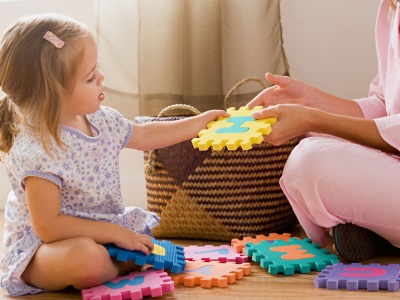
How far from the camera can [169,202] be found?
175 centimetres

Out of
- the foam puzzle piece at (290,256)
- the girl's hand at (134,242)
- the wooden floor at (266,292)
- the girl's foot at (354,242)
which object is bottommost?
the wooden floor at (266,292)

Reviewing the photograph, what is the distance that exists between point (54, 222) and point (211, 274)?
321mm

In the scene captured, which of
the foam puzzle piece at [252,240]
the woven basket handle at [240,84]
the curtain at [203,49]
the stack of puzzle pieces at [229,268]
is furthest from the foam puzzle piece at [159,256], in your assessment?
the curtain at [203,49]

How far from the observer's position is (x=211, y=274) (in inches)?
51.8

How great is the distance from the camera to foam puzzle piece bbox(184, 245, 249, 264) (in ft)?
4.68

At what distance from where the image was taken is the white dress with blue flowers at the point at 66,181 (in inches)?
48.2

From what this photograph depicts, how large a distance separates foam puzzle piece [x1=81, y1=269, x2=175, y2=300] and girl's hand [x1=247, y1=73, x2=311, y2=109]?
49 cm

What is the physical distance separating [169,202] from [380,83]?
610 millimetres

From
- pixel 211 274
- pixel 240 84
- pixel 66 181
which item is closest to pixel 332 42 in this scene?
pixel 240 84

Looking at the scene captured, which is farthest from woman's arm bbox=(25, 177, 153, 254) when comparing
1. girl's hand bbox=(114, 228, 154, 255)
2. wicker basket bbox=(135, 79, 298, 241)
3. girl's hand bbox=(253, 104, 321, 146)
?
wicker basket bbox=(135, 79, 298, 241)

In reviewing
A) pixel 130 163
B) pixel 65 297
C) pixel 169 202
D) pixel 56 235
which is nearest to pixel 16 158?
pixel 56 235

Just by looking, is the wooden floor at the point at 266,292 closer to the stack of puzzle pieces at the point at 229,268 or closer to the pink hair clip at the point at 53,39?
the stack of puzzle pieces at the point at 229,268

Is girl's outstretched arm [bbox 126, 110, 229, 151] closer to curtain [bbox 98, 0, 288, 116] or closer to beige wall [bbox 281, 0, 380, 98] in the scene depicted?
curtain [bbox 98, 0, 288, 116]

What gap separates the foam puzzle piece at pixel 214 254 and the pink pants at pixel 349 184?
19cm
